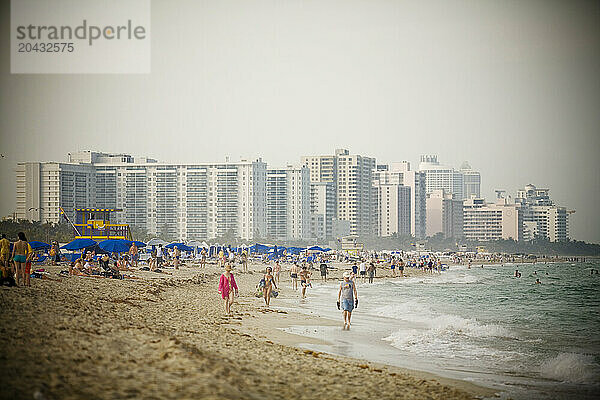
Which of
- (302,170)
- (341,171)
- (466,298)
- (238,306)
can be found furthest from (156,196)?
(238,306)

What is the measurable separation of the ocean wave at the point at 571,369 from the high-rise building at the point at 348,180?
15937cm

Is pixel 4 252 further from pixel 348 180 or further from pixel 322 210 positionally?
pixel 348 180

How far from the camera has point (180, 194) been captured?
136 meters

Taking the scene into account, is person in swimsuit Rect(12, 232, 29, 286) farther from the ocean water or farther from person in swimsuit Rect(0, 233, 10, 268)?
the ocean water

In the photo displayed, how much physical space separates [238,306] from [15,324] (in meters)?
11.4

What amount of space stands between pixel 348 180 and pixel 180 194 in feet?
191

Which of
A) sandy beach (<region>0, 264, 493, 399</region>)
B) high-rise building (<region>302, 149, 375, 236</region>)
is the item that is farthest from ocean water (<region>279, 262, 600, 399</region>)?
high-rise building (<region>302, 149, 375, 236</region>)

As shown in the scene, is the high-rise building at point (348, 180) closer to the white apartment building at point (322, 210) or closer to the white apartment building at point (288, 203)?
the white apartment building at point (322, 210)

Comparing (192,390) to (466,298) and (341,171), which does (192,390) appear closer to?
(466,298)

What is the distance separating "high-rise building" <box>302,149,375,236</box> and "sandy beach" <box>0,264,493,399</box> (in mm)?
160779

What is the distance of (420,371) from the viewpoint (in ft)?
39.6

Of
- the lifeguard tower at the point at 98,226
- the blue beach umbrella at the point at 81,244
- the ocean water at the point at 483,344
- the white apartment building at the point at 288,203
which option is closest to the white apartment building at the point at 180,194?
the white apartment building at the point at 288,203

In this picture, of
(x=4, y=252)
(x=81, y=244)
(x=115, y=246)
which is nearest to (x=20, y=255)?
(x=4, y=252)

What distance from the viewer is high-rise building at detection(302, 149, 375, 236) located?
176 meters
